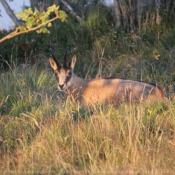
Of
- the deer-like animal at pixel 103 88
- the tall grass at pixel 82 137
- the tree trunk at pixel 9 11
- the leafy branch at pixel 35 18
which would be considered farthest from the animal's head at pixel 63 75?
the tree trunk at pixel 9 11

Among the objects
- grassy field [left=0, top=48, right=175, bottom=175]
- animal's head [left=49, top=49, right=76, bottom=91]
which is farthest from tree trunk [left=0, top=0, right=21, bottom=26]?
grassy field [left=0, top=48, right=175, bottom=175]

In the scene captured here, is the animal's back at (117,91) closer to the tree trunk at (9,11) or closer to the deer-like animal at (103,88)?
the deer-like animal at (103,88)

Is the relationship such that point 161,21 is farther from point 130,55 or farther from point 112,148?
point 112,148

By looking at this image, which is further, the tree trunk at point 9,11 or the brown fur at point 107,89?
the tree trunk at point 9,11

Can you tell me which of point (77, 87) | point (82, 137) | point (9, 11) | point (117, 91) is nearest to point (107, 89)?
point (117, 91)

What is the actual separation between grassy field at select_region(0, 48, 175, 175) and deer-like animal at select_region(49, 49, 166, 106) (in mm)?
1914

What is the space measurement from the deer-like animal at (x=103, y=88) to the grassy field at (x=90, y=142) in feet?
6.28

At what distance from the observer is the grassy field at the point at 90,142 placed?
656 cm

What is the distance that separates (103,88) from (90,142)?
4.63m

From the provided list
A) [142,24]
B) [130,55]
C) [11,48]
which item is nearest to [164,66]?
[130,55]

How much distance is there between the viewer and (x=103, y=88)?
458 inches

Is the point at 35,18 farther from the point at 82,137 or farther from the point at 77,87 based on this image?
the point at 77,87

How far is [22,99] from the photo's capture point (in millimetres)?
9984

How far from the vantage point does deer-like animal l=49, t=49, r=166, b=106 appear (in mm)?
10930
